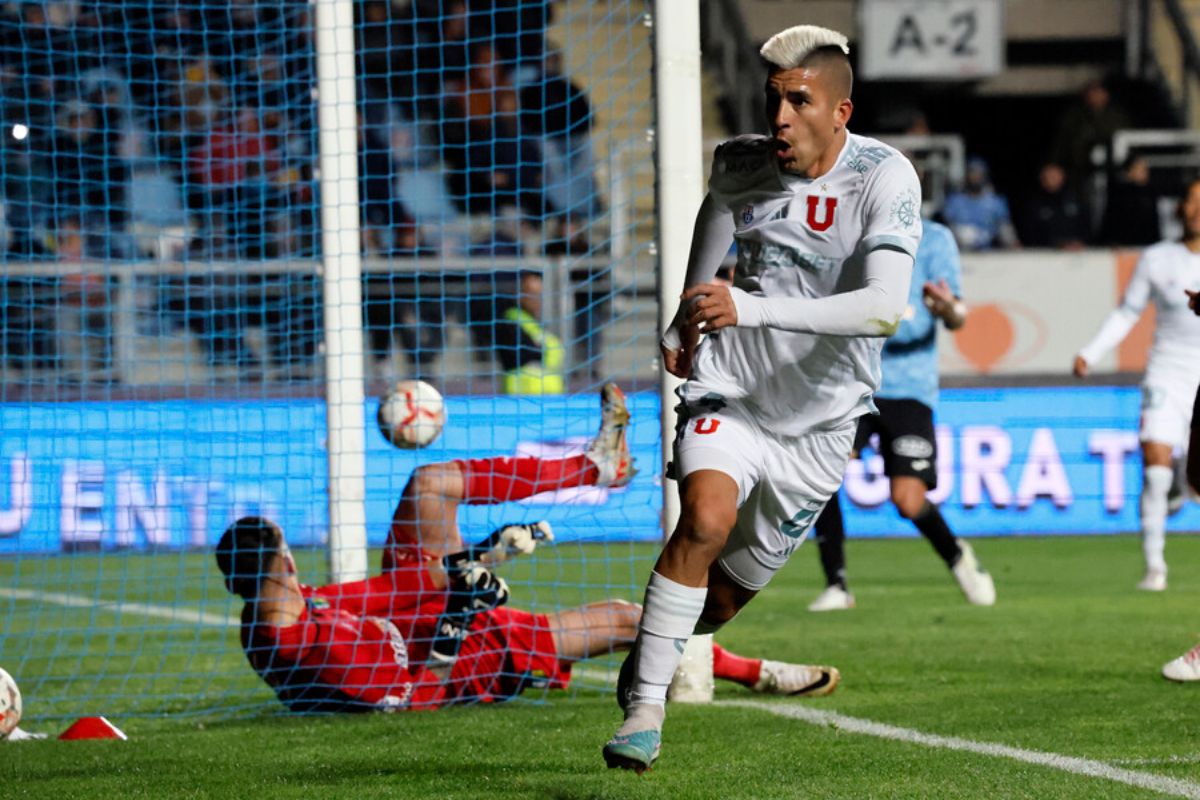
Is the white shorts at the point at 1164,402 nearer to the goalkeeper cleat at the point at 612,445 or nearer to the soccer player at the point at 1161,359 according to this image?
the soccer player at the point at 1161,359

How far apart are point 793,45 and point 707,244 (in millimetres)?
619

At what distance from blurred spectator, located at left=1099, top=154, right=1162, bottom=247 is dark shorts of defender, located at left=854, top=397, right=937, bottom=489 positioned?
803 centimetres

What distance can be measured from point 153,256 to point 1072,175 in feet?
29.2

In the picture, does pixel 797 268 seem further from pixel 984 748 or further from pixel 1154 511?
pixel 1154 511

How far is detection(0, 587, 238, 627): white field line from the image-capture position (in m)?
10.2

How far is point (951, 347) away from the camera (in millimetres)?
15992

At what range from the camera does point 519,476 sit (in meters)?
6.95

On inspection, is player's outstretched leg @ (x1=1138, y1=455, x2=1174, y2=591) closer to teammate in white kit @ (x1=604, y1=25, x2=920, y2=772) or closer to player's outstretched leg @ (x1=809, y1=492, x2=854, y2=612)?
player's outstretched leg @ (x1=809, y1=492, x2=854, y2=612)

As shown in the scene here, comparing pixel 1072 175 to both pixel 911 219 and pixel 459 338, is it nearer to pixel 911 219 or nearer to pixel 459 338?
pixel 459 338

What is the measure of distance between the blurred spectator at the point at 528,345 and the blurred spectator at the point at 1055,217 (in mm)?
5511

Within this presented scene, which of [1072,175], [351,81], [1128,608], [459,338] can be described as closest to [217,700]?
[351,81]

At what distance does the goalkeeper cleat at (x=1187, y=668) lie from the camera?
6.79 metres

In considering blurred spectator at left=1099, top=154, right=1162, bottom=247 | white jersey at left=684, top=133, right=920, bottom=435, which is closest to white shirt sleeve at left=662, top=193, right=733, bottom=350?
white jersey at left=684, top=133, right=920, bottom=435

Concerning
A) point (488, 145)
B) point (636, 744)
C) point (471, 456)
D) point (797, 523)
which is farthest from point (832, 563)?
point (636, 744)
